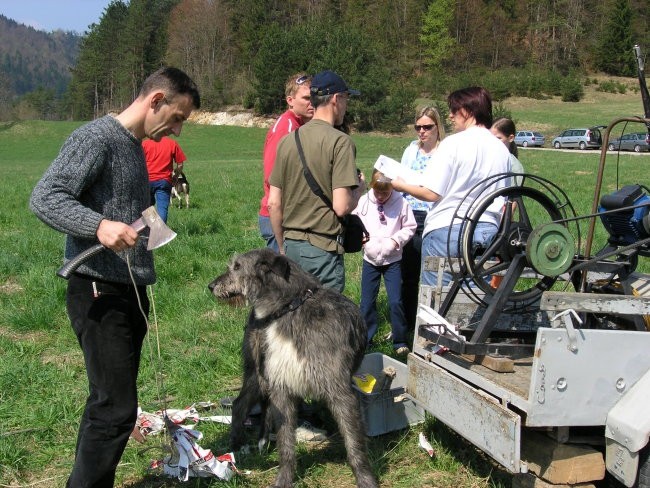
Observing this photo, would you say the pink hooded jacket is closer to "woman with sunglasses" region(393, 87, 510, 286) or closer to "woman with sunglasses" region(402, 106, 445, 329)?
"woman with sunglasses" region(402, 106, 445, 329)

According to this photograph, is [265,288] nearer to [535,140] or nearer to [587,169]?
[587,169]

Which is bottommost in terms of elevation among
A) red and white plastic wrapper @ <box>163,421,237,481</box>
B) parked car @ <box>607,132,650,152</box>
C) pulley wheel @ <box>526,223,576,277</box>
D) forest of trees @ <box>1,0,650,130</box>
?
red and white plastic wrapper @ <box>163,421,237,481</box>

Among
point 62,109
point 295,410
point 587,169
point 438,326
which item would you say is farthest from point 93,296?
point 62,109

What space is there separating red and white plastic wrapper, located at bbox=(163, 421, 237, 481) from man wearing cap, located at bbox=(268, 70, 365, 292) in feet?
4.30

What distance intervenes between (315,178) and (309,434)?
5.64ft

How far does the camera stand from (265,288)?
13.0ft

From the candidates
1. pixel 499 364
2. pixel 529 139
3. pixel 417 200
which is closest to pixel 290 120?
pixel 417 200

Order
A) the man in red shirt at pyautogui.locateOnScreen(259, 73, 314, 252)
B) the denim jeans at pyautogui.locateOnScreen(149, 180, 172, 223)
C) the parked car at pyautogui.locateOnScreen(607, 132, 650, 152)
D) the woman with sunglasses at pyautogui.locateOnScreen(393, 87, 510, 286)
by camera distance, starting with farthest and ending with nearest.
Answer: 1. the parked car at pyautogui.locateOnScreen(607, 132, 650, 152)
2. the denim jeans at pyautogui.locateOnScreen(149, 180, 172, 223)
3. the man in red shirt at pyautogui.locateOnScreen(259, 73, 314, 252)
4. the woman with sunglasses at pyautogui.locateOnScreen(393, 87, 510, 286)

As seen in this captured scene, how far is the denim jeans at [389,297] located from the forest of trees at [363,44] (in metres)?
57.6

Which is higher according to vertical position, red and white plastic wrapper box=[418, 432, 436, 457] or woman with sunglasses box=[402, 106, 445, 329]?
woman with sunglasses box=[402, 106, 445, 329]

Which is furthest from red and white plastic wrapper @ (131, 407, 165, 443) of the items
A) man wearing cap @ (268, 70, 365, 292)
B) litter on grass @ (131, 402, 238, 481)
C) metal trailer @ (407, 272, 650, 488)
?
metal trailer @ (407, 272, 650, 488)

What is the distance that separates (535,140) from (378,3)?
56823mm

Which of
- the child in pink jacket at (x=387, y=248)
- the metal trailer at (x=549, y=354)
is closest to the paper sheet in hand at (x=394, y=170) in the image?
the metal trailer at (x=549, y=354)

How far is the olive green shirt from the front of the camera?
4.19 meters
